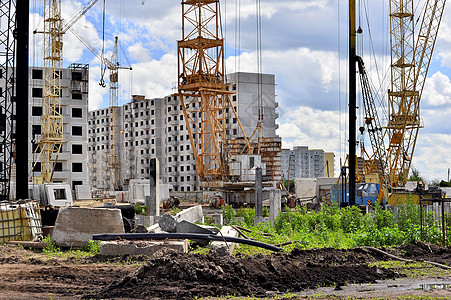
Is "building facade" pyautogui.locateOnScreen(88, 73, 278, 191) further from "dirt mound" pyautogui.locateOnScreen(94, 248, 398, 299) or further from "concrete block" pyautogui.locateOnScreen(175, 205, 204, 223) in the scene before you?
"dirt mound" pyautogui.locateOnScreen(94, 248, 398, 299)

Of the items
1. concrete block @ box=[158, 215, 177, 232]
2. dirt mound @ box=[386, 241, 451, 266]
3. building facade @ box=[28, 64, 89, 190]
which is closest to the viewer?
dirt mound @ box=[386, 241, 451, 266]

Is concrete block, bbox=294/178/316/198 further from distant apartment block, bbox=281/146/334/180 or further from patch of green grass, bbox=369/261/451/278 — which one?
distant apartment block, bbox=281/146/334/180

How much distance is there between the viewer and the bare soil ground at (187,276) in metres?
9.63

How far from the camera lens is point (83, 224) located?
15.9 meters

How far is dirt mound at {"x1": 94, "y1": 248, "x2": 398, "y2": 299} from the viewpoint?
31.4 feet

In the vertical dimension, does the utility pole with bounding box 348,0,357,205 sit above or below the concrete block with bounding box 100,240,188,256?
above

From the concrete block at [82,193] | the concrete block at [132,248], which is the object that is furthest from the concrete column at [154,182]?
the concrete block at [82,193]

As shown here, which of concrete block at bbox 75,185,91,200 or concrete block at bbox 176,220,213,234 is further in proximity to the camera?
concrete block at bbox 75,185,91,200

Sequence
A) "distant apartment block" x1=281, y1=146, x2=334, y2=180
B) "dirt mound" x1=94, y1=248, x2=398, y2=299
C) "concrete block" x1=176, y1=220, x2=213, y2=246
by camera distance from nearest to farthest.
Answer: "dirt mound" x1=94, y1=248, x2=398, y2=299, "concrete block" x1=176, y1=220, x2=213, y2=246, "distant apartment block" x1=281, y1=146, x2=334, y2=180

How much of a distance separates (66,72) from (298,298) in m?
75.6

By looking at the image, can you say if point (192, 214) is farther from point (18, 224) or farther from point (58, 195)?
point (58, 195)

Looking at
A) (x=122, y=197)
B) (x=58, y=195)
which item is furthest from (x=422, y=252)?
(x=122, y=197)

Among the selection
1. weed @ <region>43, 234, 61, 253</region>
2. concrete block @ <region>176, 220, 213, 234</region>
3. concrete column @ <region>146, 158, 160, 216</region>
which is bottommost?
weed @ <region>43, 234, 61, 253</region>

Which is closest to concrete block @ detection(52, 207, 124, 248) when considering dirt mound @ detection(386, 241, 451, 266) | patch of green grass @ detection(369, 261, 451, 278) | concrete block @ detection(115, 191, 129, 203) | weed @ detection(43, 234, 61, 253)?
weed @ detection(43, 234, 61, 253)
